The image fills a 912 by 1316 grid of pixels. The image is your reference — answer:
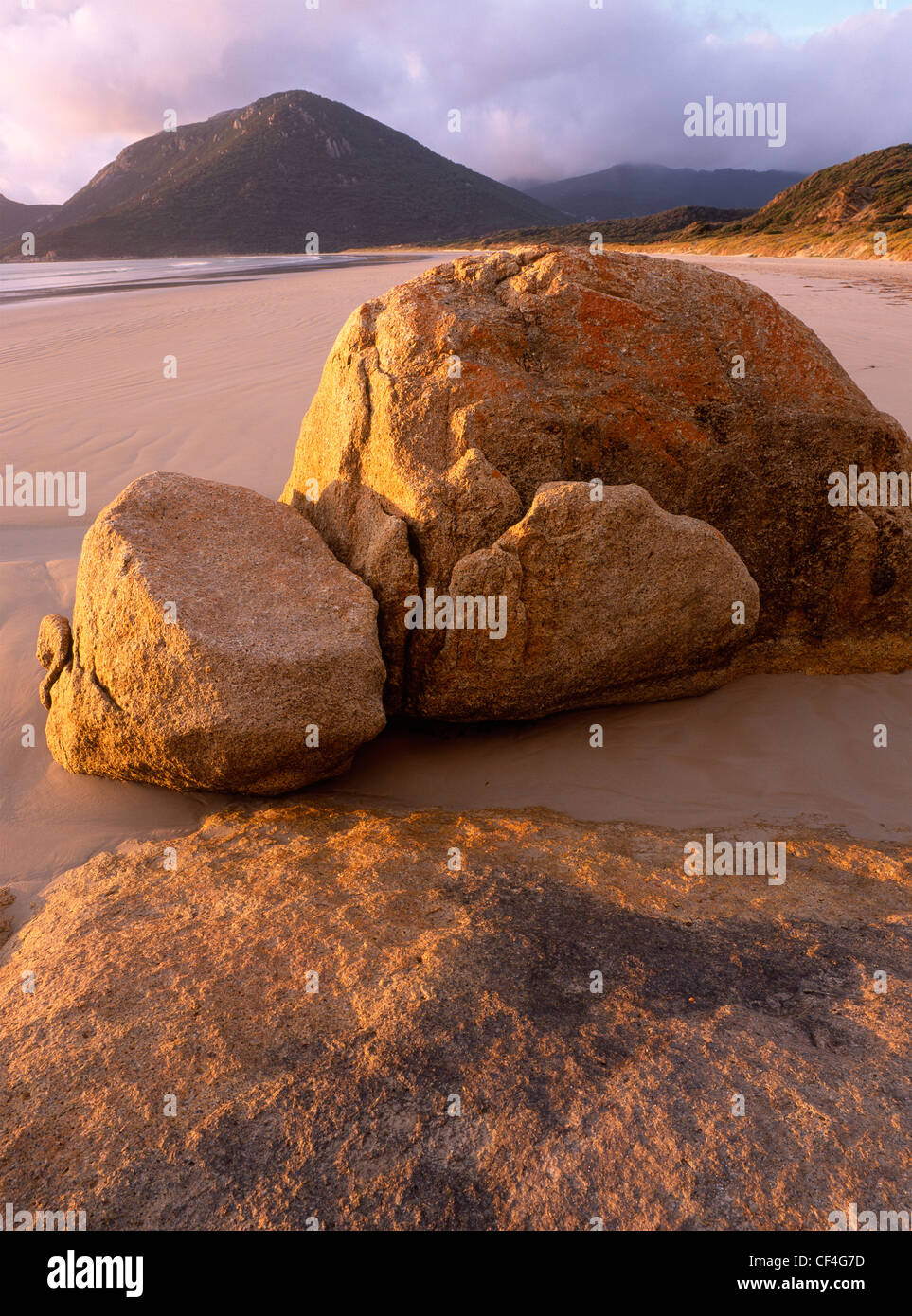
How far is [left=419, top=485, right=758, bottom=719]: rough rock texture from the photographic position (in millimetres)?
3215

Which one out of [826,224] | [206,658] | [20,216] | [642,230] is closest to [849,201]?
[826,224]

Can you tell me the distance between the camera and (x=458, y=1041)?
1952mm

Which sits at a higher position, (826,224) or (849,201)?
(849,201)

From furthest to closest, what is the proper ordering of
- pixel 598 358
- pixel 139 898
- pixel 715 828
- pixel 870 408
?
1. pixel 870 408
2. pixel 598 358
3. pixel 715 828
4. pixel 139 898

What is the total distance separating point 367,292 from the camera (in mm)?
18000

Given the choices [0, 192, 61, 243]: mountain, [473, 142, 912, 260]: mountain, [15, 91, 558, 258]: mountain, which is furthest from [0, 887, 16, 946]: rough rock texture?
[0, 192, 61, 243]: mountain

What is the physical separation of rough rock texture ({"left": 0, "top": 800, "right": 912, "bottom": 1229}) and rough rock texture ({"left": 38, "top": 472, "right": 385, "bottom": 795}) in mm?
408

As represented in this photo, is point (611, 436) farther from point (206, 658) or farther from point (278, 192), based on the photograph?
point (278, 192)

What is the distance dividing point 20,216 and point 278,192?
50292 millimetres

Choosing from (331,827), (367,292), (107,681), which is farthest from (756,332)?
(367,292)

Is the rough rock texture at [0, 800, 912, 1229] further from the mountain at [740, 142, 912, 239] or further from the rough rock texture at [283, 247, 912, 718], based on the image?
the mountain at [740, 142, 912, 239]

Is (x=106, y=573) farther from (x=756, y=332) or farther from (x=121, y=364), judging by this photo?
(x=121, y=364)
